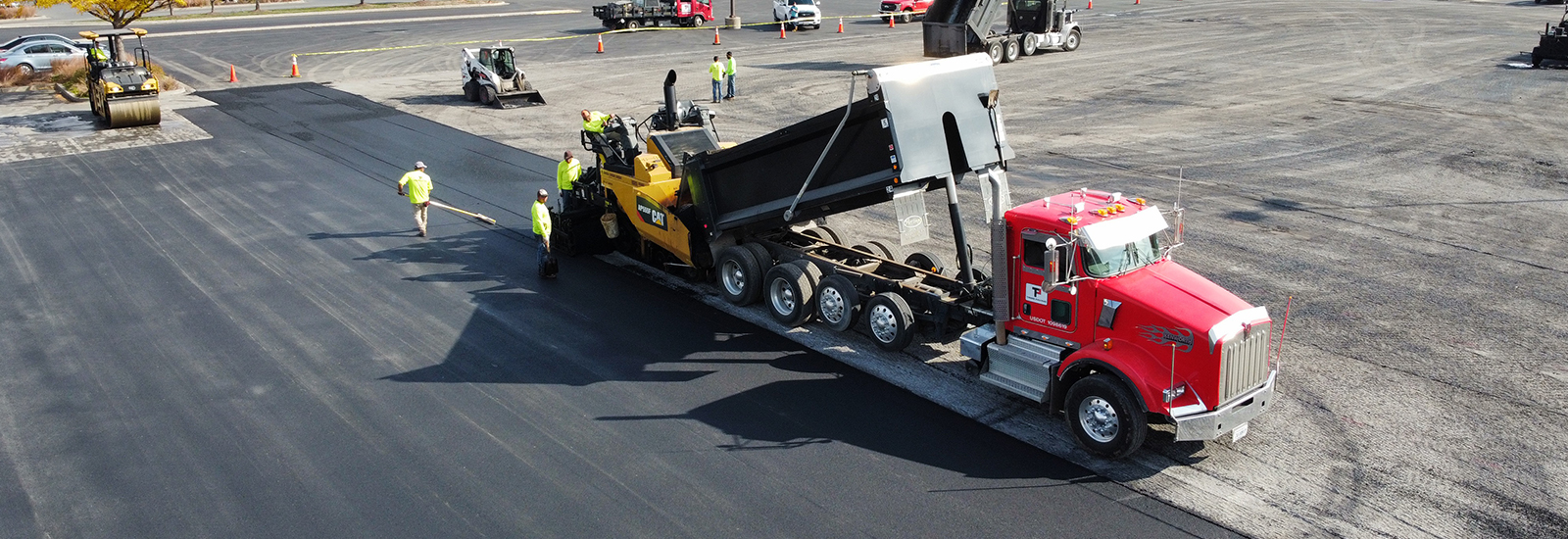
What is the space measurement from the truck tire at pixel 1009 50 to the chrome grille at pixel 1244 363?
29213 mm

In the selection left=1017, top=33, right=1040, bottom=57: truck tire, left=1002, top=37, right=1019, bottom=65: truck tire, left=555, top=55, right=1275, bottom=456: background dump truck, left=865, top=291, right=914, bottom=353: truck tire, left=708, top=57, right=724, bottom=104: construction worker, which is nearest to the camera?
left=555, top=55, right=1275, bottom=456: background dump truck

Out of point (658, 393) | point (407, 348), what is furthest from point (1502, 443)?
point (407, 348)

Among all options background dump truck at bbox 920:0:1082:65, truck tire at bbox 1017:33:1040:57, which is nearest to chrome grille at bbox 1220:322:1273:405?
background dump truck at bbox 920:0:1082:65

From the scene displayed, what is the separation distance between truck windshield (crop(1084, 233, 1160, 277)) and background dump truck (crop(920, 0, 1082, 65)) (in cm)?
2385

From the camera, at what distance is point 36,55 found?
37.2 m

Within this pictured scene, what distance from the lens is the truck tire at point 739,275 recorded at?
14234 millimetres

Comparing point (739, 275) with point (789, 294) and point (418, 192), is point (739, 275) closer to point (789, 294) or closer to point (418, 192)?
point (789, 294)

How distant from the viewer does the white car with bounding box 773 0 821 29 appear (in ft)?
162

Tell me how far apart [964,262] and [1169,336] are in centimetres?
292

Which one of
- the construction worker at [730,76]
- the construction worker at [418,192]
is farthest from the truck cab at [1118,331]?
the construction worker at [730,76]

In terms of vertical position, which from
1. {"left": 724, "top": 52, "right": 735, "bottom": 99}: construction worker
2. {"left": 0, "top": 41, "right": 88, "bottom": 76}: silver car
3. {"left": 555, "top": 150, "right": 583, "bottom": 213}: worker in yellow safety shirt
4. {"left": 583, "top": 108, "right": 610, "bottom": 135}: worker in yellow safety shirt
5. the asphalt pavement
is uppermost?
{"left": 0, "top": 41, "right": 88, "bottom": 76}: silver car

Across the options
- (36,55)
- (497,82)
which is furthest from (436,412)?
(36,55)

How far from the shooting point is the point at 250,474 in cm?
1009

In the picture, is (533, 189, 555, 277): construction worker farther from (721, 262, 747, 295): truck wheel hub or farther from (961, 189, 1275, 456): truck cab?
(961, 189, 1275, 456): truck cab
